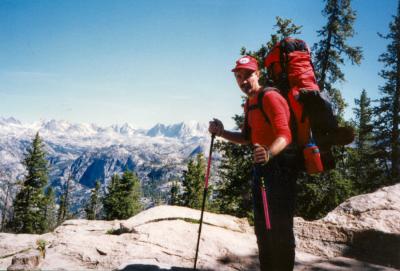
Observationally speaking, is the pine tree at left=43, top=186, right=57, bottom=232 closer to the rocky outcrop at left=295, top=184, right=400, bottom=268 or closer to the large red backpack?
the rocky outcrop at left=295, top=184, right=400, bottom=268

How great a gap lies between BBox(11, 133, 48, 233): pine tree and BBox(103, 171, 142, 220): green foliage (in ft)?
29.2

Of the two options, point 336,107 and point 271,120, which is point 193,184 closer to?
point 336,107

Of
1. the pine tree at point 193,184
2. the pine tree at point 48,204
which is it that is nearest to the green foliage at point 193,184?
the pine tree at point 193,184

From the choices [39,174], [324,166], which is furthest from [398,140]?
[39,174]

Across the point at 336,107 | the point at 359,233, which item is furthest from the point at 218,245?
the point at 336,107

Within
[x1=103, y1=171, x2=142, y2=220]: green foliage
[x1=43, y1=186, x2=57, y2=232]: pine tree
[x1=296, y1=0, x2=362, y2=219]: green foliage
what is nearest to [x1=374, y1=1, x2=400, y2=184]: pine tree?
[x1=296, y1=0, x2=362, y2=219]: green foliage

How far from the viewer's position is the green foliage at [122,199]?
1553 inches

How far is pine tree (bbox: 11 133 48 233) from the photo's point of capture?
121 ft

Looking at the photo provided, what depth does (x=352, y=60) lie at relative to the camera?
→ 1942 centimetres

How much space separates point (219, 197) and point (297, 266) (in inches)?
609

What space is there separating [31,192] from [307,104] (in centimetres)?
4245

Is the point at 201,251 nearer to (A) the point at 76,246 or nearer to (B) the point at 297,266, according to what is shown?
(B) the point at 297,266

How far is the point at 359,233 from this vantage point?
682 cm

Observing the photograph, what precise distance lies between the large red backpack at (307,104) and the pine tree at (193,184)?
116 ft
